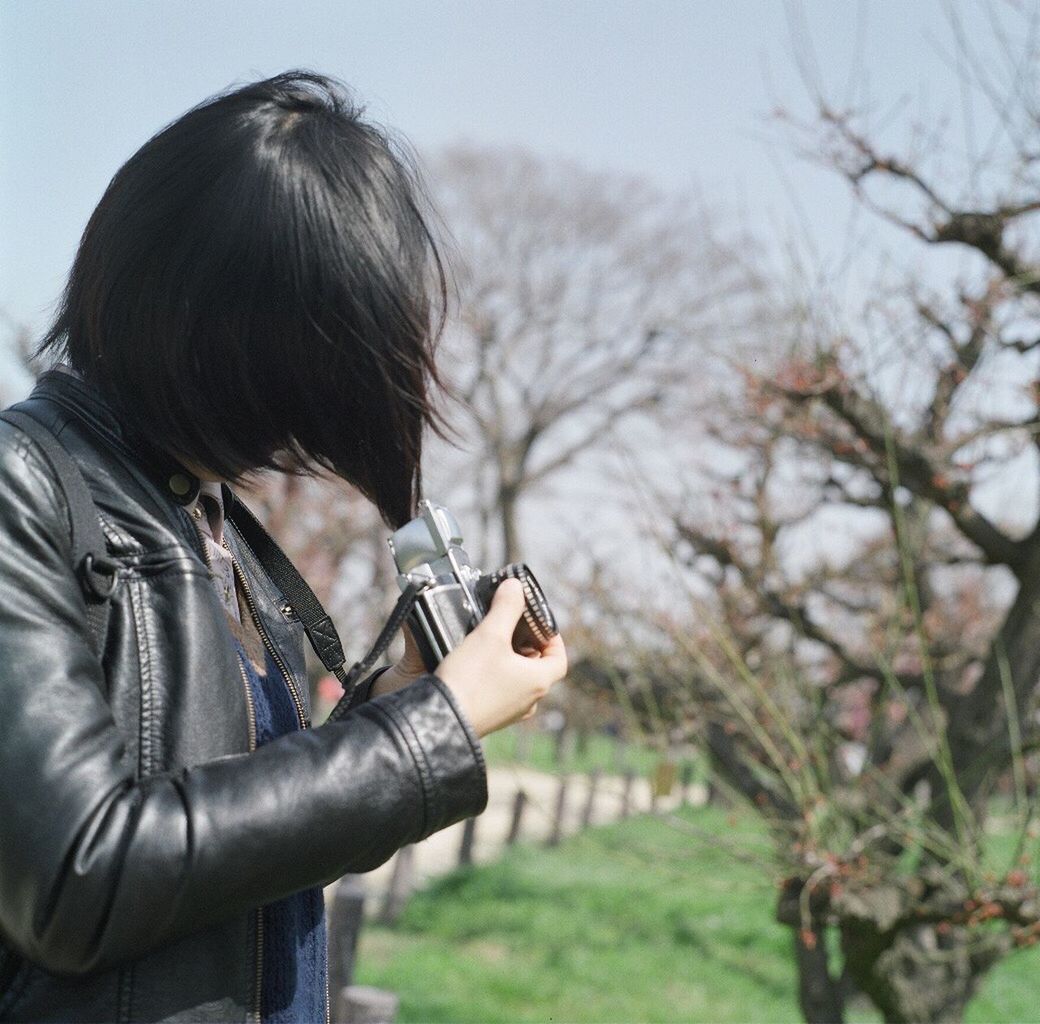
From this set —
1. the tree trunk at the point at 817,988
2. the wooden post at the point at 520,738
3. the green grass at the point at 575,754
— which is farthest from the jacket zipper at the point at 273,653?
the green grass at the point at 575,754

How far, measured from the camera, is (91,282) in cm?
115

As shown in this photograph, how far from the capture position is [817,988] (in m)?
4.55

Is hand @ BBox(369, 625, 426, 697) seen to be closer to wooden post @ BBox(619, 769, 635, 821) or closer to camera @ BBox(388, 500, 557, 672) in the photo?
camera @ BBox(388, 500, 557, 672)

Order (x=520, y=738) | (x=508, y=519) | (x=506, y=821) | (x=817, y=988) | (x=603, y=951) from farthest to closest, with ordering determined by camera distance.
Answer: (x=508, y=519) → (x=506, y=821) → (x=520, y=738) → (x=603, y=951) → (x=817, y=988)

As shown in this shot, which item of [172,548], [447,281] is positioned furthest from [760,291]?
[172,548]

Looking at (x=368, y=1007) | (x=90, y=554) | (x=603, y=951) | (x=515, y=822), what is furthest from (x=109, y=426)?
(x=515, y=822)

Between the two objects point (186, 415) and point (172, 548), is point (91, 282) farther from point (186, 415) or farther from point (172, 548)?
point (172, 548)

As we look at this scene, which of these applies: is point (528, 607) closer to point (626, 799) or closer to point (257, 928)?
point (257, 928)

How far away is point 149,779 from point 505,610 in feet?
1.13

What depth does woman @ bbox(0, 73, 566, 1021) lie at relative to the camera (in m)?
0.90

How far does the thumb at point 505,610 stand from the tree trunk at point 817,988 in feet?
12.6

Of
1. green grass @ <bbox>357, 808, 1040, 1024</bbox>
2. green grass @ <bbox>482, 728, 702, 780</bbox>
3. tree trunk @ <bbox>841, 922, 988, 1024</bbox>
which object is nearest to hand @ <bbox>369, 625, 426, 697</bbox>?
green grass @ <bbox>357, 808, 1040, 1024</bbox>

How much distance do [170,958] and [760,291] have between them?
11.7ft

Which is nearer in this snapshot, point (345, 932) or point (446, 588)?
point (446, 588)
